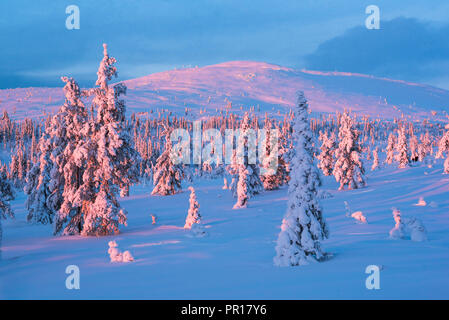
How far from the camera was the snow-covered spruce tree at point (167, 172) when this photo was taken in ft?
169

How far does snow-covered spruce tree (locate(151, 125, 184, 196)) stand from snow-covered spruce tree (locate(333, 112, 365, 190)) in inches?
855

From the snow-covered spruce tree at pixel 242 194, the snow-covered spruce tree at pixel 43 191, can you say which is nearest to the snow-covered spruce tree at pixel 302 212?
the snow-covered spruce tree at pixel 242 194

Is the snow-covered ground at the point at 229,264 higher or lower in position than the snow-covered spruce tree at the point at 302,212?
lower

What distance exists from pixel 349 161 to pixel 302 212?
3419cm

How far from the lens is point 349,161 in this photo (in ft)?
148

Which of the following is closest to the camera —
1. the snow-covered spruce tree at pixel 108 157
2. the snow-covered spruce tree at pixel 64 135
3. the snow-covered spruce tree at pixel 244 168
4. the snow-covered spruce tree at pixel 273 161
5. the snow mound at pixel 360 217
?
the snow-covered spruce tree at pixel 108 157

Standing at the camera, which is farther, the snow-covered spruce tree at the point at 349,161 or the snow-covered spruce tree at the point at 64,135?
the snow-covered spruce tree at the point at 349,161

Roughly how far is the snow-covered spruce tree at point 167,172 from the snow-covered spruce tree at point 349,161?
21705 mm

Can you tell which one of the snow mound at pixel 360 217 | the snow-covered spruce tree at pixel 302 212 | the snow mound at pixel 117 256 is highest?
the snow-covered spruce tree at pixel 302 212

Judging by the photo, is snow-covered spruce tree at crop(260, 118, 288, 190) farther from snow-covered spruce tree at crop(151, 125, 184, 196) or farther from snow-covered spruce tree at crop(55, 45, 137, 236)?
snow-covered spruce tree at crop(55, 45, 137, 236)

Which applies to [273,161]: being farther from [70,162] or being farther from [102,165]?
[70,162]

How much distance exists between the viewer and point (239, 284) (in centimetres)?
1124

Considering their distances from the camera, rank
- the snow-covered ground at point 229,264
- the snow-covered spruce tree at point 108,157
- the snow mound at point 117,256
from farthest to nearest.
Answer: the snow-covered spruce tree at point 108,157, the snow mound at point 117,256, the snow-covered ground at point 229,264

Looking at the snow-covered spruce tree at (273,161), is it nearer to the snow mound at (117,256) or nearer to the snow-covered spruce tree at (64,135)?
the snow-covered spruce tree at (64,135)
